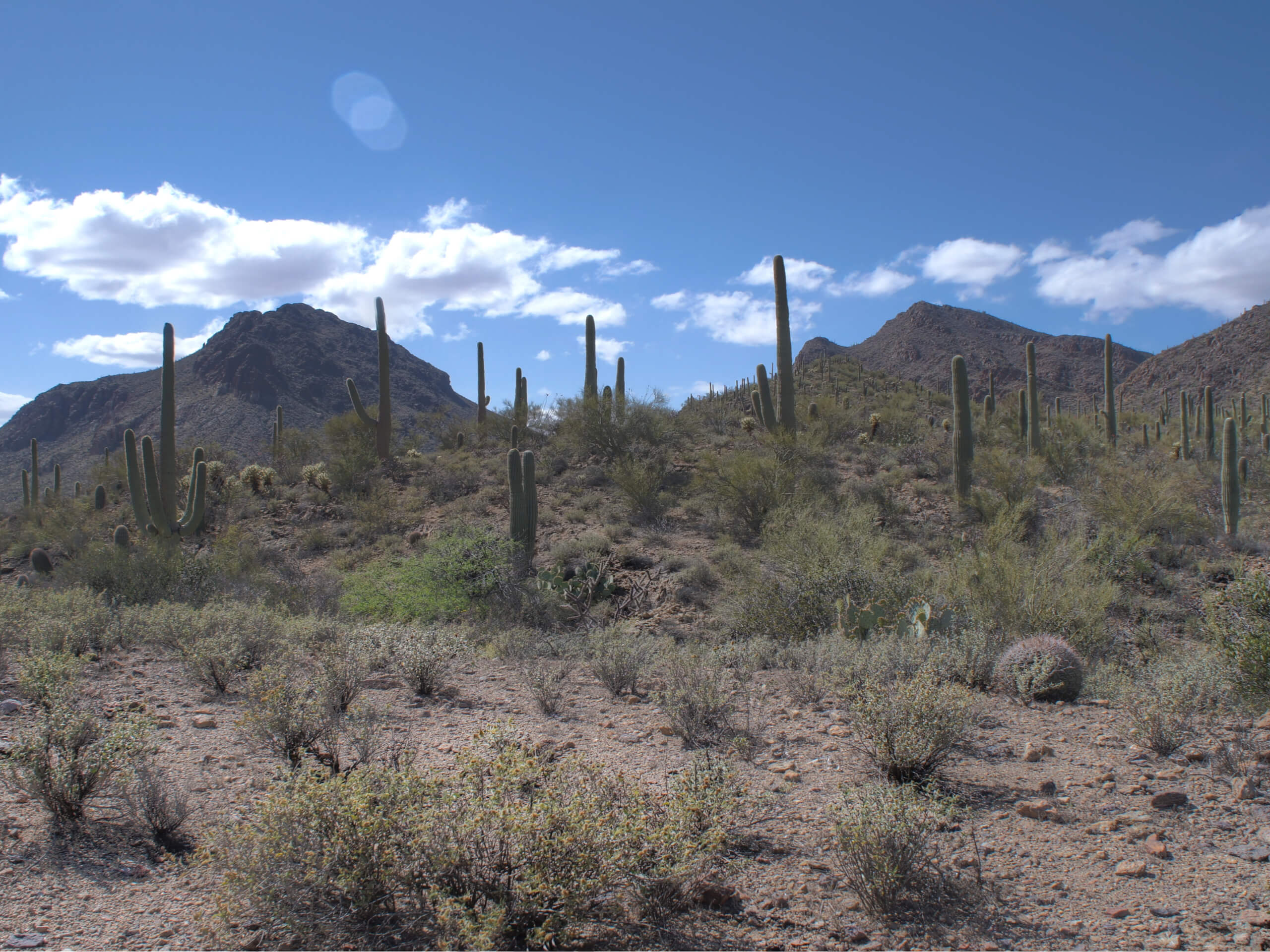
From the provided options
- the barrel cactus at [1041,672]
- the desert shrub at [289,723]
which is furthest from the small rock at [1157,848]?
the desert shrub at [289,723]

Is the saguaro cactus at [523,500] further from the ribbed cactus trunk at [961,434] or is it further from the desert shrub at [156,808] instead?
the desert shrub at [156,808]

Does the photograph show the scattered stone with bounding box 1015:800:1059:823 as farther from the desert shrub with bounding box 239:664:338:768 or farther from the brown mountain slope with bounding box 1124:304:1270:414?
the brown mountain slope with bounding box 1124:304:1270:414

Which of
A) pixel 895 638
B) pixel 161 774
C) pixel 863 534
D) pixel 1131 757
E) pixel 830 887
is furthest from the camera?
pixel 863 534

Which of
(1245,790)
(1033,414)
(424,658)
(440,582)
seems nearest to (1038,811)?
(1245,790)

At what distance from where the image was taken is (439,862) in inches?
130

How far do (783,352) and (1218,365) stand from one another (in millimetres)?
65602

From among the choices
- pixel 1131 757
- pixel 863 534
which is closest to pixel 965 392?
pixel 863 534

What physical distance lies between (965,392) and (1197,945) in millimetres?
18756

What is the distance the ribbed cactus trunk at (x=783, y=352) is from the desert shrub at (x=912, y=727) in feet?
58.4

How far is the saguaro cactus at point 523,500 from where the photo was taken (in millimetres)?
17438

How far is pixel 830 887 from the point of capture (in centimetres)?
381

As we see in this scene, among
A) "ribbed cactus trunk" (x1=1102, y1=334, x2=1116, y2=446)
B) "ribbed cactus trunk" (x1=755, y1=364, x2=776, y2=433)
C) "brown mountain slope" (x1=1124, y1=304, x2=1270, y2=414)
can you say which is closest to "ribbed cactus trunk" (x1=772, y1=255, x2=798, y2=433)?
"ribbed cactus trunk" (x1=755, y1=364, x2=776, y2=433)

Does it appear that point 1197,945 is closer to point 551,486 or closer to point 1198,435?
point 551,486

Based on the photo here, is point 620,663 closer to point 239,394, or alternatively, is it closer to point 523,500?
point 523,500
